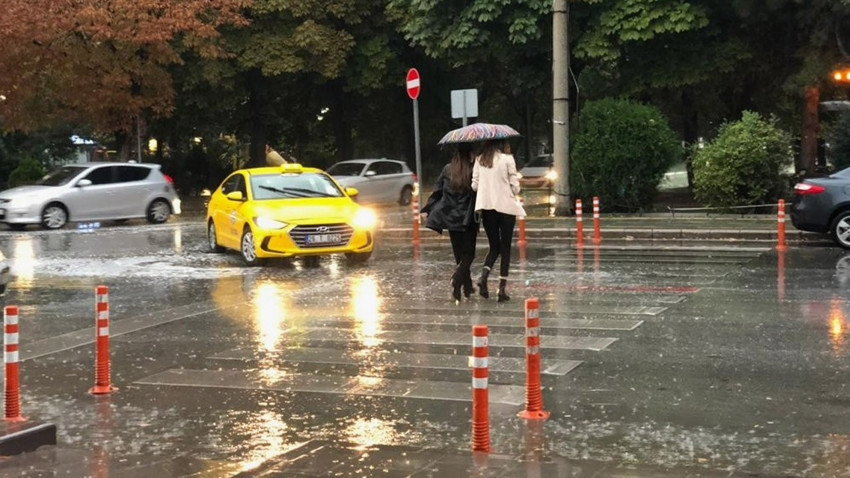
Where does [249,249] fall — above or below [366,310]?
above

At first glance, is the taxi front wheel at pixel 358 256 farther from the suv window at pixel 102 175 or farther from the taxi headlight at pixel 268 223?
the suv window at pixel 102 175

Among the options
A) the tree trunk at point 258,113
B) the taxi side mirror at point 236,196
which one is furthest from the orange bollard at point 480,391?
the tree trunk at point 258,113

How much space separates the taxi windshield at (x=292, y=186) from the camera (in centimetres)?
1675

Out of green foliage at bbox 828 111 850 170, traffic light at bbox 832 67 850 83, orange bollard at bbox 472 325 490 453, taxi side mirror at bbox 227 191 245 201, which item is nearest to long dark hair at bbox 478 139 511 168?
orange bollard at bbox 472 325 490 453

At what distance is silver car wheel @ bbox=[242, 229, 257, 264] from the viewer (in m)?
16.0

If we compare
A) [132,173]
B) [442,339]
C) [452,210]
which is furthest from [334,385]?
[132,173]

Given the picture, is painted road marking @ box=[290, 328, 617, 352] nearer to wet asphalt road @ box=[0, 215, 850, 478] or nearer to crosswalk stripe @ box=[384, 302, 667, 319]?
wet asphalt road @ box=[0, 215, 850, 478]

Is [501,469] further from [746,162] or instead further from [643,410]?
[746,162]

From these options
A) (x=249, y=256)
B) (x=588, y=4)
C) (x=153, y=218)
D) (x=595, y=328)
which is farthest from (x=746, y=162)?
(x=153, y=218)

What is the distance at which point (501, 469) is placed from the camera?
5.34 meters

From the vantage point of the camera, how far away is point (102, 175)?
25562 mm

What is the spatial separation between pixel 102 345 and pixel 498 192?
490 centimetres

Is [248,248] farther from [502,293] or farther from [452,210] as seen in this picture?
[502,293]

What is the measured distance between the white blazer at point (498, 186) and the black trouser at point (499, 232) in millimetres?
165
